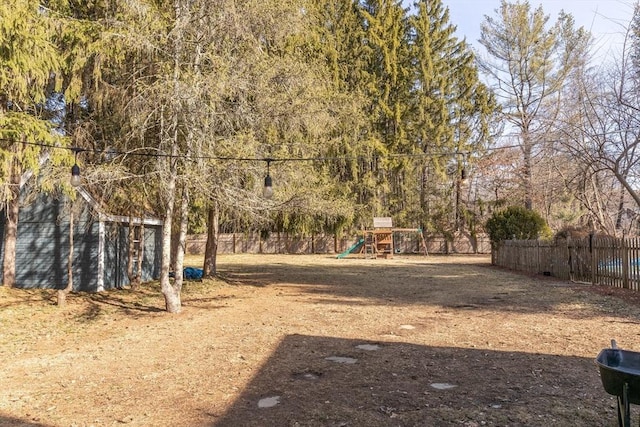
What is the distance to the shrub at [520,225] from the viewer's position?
2028cm

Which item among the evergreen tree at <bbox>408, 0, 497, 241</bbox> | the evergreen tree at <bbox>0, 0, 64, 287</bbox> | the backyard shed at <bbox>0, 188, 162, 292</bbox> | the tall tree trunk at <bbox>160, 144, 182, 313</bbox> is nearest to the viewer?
the evergreen tree at <bbox>0, 0, 64, 287</bbox>

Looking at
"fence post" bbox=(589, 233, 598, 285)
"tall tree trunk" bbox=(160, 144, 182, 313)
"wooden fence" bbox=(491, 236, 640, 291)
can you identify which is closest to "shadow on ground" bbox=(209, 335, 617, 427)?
"tall tree trunk" bbox=(160, 144, 182, 313)

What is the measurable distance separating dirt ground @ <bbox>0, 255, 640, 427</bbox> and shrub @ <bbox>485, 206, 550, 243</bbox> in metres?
9.29

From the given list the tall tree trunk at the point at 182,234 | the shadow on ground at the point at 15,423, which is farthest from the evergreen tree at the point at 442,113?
the shadow on ground at the point at 15,423

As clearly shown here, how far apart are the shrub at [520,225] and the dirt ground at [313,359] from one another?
9288 millimetres

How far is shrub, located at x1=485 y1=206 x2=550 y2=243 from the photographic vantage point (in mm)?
20281

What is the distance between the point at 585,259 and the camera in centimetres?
1342

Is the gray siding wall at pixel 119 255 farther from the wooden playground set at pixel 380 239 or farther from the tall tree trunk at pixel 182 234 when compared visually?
the wooden playground set at pixel 380 239

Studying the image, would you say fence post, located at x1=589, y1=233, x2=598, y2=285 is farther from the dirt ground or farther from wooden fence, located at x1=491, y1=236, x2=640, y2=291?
the dirt ground

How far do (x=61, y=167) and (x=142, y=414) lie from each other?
6.31 metres

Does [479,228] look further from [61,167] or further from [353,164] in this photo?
A: [61,167]

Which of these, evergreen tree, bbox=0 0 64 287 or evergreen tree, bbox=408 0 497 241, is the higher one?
evergreen tree, bbox=408 0 497 241

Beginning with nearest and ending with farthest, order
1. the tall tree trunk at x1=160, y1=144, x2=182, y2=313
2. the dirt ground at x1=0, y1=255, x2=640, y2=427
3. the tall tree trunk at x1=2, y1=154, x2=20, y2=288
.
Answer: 1. the dirt ground at x1=0, y1=255, x2=640, y2=427
2. the tall tree trunk at x1=160, y1=144, x2=182, y2=313
3. the tall tree trunk at x1=2, y1=154, x2=20, y2=288

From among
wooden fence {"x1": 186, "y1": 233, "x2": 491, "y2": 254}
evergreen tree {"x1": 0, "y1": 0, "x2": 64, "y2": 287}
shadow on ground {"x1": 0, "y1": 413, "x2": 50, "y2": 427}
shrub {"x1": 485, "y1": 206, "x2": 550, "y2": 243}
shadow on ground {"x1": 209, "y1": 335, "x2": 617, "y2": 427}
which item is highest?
evergreen tree {"x1": 0, "y1": 0, "x2": 64, "y2": 287}
